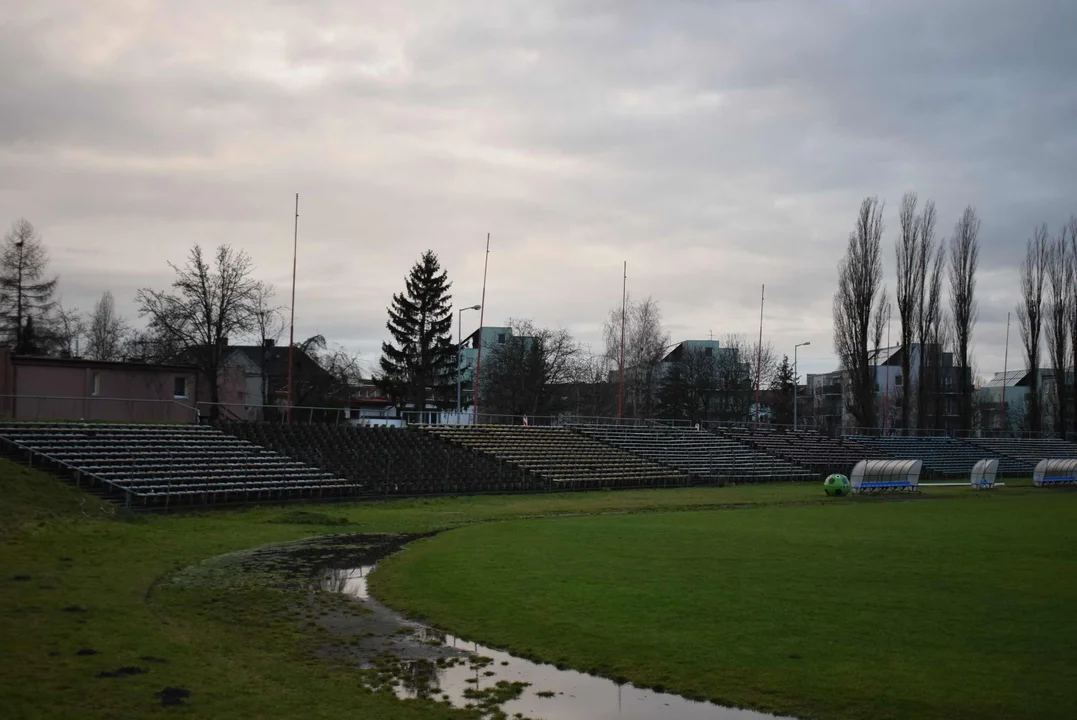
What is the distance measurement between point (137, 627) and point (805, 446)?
57016mm

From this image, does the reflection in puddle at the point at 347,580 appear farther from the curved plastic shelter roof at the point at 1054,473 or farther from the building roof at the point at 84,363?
the curved plastic shelter roof at the point at 1054,473

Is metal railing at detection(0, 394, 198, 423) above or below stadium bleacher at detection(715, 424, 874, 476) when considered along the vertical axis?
above

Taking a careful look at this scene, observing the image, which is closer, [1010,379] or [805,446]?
[805,446]

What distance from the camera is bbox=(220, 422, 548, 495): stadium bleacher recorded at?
35.2 metres

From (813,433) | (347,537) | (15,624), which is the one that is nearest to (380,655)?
(15,624)

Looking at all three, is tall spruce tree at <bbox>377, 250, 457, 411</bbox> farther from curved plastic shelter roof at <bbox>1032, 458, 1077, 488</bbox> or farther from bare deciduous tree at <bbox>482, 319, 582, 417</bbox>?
curved plastic shelter roof at <bbox>1032, 458, 1077, 488</bbox>

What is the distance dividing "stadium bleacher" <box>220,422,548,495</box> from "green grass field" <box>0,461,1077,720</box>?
9.88m

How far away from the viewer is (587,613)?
13.1 metres

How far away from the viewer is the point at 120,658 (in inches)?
390

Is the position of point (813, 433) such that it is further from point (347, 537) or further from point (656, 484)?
point (347, 537)

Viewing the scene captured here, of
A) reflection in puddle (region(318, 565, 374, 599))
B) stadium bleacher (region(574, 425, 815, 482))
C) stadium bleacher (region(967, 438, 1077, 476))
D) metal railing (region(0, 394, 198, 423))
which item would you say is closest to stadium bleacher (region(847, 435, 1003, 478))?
stadium bleacher (region(967, 438, 1077, 476))

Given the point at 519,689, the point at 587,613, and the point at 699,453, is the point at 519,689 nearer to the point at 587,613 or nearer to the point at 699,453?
the point at 587,613

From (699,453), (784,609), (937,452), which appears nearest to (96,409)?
(784,609)

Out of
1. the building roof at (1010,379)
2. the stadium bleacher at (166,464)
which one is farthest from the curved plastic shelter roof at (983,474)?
the building roof at (1010,379)
